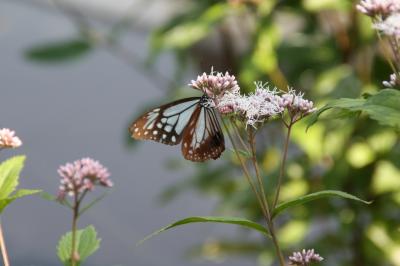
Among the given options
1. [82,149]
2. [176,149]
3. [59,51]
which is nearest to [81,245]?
[59,51]

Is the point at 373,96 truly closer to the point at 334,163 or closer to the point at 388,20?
the point at 388,20

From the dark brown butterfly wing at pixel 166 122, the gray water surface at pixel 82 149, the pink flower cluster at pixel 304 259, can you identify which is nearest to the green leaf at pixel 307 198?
the pink flower cluster at pixel 304 259

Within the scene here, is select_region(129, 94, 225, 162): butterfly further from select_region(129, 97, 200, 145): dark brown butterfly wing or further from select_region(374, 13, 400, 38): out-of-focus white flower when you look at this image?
select_region(374, 13, 400, 38): out-of-focus white flower

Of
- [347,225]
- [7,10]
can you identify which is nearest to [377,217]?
[347,225]

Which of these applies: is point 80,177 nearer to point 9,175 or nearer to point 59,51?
point 9,175

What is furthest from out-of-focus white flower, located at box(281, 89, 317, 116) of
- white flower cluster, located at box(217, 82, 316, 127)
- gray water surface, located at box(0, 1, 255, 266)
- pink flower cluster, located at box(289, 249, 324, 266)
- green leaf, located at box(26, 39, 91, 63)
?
gray water surface, located at box(0, 1, 255, 266)
